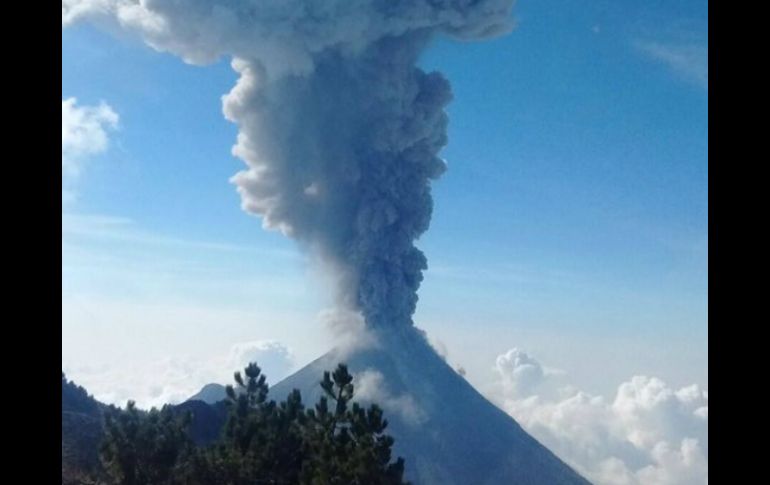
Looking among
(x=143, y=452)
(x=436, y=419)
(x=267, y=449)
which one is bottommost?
(x=267, y=449)

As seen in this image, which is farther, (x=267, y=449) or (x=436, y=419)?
(x=436, y=419)

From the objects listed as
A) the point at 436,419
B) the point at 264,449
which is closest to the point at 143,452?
the point at 264,449

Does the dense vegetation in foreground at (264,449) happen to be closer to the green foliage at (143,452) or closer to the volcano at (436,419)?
the green foliage at (143,452)

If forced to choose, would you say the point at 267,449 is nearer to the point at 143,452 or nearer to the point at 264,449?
the point at 264,449

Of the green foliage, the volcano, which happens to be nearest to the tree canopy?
the green foliage

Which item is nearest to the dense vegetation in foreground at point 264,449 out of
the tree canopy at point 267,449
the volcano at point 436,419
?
the tree canopy at point 267,449
